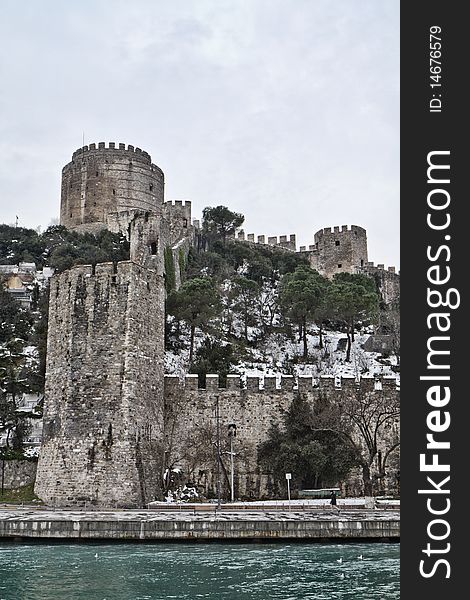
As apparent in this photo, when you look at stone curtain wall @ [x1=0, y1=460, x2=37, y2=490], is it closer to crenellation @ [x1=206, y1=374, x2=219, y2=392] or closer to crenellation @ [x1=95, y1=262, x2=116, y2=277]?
crenellation @ [x1=206, y1=374, x2=219, y2=392]

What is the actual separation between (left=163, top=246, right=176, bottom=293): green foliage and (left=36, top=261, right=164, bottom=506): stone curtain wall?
18067 mm

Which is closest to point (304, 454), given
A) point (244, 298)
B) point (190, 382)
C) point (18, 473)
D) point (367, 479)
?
point (367, 479)

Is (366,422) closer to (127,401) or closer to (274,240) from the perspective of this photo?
(127,401)

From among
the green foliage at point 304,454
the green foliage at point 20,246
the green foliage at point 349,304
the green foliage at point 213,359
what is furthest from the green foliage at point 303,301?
the green foliage at point 20,246

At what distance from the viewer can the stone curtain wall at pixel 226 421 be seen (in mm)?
27547

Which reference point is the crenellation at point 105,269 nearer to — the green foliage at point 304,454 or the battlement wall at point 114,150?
the green foliage at point 304,454

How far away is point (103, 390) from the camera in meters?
24.8

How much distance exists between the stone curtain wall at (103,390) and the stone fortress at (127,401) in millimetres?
32

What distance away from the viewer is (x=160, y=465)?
26.0m

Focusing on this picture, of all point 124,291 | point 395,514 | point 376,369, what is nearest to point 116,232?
point 376,369

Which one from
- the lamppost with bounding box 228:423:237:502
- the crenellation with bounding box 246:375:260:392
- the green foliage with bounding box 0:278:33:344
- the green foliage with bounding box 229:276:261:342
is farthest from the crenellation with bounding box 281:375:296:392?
the green foliage with bounding box 229:276:261:342

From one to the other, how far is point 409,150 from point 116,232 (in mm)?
47425

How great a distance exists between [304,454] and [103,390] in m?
7.20

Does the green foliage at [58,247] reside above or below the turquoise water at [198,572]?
above
